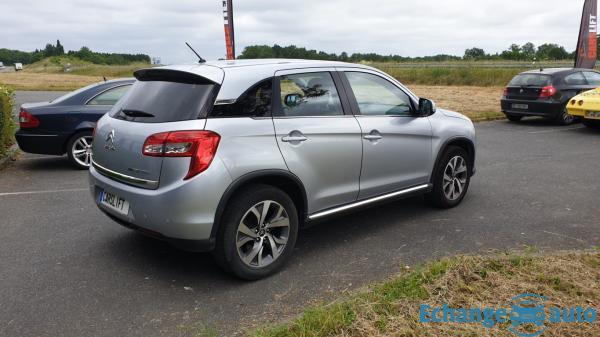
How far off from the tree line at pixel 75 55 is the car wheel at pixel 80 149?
82.4 metres

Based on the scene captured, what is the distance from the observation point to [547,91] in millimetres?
13086

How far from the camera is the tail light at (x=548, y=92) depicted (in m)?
13.0

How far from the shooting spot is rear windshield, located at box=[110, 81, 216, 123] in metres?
3.70

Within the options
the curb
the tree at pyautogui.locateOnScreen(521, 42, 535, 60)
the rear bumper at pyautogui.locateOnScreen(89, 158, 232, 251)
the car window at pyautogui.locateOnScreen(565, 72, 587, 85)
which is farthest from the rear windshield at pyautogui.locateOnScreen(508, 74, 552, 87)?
the tree at pyautogui.locateOnScreen(521, 42, 535, 60)

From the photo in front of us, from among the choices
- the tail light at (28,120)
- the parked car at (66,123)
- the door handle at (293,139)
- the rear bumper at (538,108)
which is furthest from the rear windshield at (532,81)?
the tail light at (28,120)

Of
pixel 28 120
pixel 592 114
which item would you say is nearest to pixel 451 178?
pixel 28 120

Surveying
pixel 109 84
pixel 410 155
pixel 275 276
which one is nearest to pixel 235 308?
pixel 275 276

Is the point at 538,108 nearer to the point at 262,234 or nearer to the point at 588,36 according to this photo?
the point at 588,36

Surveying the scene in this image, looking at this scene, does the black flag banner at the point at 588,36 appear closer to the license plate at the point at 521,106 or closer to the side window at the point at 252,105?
the license plate at the point at 521,106

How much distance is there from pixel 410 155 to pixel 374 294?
1.98 m

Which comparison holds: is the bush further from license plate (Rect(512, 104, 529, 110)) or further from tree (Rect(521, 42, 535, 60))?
tree (Rect(521, 42, 535, 60))

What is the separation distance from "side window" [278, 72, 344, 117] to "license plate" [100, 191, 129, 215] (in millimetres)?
1388

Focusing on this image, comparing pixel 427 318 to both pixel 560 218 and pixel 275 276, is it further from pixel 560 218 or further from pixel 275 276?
pixel 560 218

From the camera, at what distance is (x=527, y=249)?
14.3ft
